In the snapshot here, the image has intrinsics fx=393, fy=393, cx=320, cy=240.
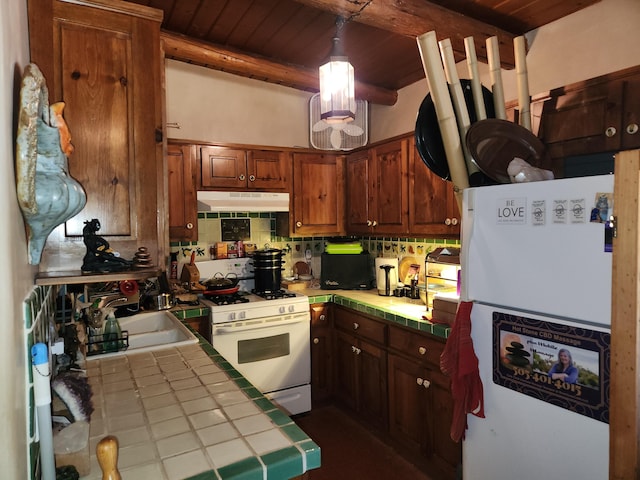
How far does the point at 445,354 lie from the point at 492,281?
37 centimetres

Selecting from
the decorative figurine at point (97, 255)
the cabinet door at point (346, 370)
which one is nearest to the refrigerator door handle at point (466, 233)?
the decorative figurine at point (97, 255)

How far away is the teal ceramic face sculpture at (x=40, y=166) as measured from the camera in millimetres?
605

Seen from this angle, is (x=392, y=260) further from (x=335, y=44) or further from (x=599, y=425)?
(x=599, y=425)

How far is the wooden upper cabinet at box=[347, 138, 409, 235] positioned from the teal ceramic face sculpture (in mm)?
2353

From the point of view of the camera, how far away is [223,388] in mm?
1306

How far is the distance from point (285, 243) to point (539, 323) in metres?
2.55

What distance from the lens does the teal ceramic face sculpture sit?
61 cm

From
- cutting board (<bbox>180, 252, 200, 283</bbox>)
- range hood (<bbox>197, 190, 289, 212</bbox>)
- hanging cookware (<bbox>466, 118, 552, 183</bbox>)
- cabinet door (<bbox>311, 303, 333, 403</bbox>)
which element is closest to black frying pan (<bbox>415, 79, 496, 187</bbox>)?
hanging cookware (<bbox>466, 118, 552, 183</bbox>)

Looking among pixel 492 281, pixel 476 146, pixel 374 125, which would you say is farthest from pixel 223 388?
pixel 374 125

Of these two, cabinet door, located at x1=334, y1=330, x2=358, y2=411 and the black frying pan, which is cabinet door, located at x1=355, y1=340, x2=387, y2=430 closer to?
cabinet door, located at x1=334, y1=330, x2=358, y2=411

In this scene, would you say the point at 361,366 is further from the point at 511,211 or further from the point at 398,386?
the point at 511,211

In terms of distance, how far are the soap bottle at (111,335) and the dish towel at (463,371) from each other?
1.41 m

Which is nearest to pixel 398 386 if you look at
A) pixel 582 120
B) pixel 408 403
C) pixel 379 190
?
pixel 408 403

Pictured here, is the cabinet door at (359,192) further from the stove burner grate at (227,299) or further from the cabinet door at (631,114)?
the cabinet door at (631,114)
